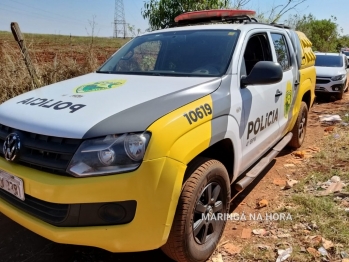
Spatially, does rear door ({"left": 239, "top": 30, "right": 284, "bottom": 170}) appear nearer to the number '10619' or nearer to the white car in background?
the number '10619'

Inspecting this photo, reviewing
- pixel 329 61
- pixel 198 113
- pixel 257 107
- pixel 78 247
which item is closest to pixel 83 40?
pixel 257 107

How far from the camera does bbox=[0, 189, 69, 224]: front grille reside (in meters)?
1.86

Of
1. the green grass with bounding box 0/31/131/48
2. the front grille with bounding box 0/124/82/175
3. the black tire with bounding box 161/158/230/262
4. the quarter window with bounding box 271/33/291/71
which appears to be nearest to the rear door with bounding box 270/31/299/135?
the quarter window with bounding box 271/33/291/71

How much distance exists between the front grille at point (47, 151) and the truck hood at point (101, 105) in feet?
0.14

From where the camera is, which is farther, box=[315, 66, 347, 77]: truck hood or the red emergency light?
box=[315, 66, 347, 77]: truck hood

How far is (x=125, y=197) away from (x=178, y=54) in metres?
1.75

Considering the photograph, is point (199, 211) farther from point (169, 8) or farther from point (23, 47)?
point (169, 8)

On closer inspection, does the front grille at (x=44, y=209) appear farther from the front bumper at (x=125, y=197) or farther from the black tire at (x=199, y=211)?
the black tire at (x=199, y=211)

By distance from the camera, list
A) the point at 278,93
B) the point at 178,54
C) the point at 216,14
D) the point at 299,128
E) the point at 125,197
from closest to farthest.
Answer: the point at 125,197, the point at 178,54, the point at 278,93, the point at 216,14, the point at 299,128

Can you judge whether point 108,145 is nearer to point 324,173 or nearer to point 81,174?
point 81,174

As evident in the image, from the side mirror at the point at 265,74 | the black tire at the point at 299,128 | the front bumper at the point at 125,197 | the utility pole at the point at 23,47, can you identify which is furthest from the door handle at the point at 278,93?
the utility pole at the point at 23,47

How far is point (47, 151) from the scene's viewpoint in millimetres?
1862

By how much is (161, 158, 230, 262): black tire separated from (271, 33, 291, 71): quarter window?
201cm

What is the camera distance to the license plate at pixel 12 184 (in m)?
1.98
